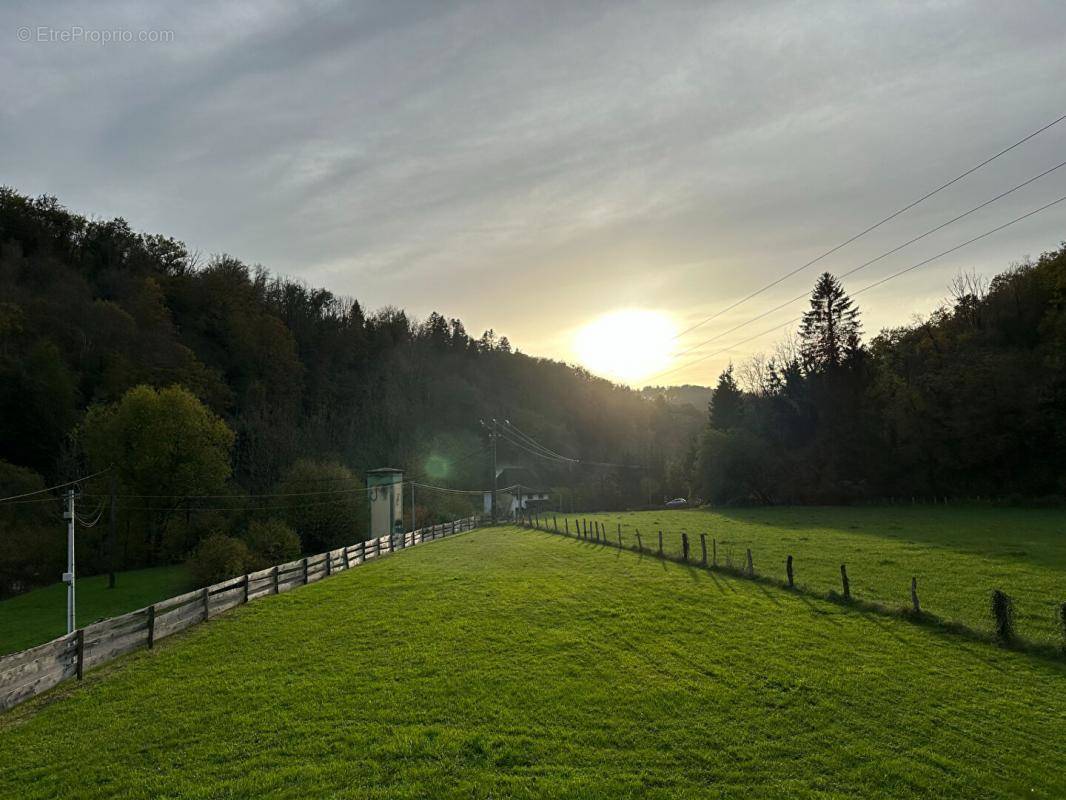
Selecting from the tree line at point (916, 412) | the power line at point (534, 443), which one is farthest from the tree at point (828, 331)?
the power line at point (534, 443)

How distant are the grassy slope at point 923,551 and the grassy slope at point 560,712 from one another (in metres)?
3.45

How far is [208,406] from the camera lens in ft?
196

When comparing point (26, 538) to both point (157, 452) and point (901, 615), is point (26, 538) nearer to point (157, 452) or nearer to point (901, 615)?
point (157, 452)

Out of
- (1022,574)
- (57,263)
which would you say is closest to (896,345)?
(1022,574)

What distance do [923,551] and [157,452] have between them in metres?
49.1

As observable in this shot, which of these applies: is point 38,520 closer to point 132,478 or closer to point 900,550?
point 132,478

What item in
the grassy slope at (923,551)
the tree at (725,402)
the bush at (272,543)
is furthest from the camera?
the tree at (725,402)

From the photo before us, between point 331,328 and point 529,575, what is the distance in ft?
253

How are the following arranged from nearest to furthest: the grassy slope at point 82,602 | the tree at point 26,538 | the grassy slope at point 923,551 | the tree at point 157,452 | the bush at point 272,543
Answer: the grassy slope at point 923,551
the grassy slope at point 82,602
the bush at point 272,543
the tree at point 26,538
the tree at point 157,452

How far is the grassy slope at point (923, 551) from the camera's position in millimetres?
17922

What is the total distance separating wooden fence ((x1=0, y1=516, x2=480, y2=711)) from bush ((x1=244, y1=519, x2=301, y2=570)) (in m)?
11.1

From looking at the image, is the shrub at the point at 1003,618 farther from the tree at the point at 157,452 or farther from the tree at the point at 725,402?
the tree at the point at 725,402

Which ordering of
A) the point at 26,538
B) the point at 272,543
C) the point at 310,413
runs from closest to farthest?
the point at 272,543 → the point at 26,538 → the point at 310,413

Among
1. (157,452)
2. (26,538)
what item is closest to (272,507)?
(157,452)
